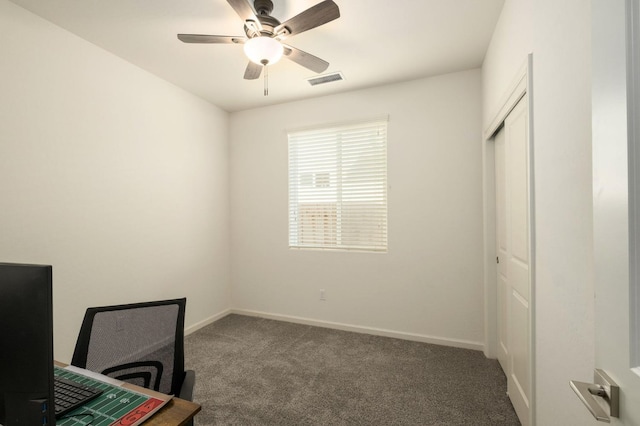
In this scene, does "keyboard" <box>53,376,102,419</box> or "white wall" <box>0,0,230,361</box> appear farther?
"white wall" <box>0,0,230,361</box>

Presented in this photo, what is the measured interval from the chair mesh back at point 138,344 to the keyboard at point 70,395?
277 millimetres

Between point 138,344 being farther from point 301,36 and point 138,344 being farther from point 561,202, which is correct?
point 301,36

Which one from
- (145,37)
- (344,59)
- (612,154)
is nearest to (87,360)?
(612,154)

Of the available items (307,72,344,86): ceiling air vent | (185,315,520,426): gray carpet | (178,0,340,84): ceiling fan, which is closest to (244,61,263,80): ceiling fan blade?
(178,0,340,84): ceiling fan

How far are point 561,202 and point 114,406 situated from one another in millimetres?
1811

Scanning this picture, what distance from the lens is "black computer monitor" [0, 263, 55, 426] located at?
0.57 m

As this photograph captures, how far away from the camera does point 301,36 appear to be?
2.34 meters

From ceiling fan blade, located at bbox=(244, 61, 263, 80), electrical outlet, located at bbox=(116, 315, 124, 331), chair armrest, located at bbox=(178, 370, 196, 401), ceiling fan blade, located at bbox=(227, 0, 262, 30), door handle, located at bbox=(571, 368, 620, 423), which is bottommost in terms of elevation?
chair armrest, located at bbox=(178, 370, 196, 401)

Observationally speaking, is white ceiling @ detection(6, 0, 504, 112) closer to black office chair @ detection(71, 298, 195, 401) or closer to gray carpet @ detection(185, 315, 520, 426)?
black office chair @ detection(71, 298, 195, 401)

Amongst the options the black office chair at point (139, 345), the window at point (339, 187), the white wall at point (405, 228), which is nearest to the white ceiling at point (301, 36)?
the white wall at point (405, 228)

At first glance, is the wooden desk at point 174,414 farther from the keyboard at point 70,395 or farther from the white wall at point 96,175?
the white wall at point 96,175

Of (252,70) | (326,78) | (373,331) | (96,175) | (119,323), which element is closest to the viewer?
(119,323)

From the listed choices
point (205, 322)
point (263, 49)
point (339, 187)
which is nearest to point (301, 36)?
point (263, 49)

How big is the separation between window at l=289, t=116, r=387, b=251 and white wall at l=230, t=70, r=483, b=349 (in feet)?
0.36
